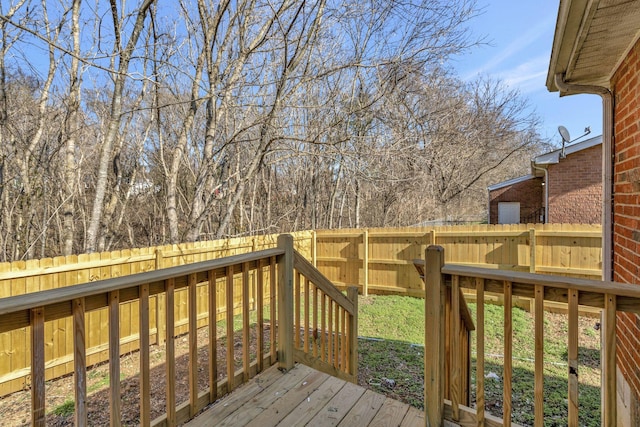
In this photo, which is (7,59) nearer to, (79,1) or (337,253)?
(79,1)

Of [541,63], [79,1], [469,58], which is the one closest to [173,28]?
[79,1]

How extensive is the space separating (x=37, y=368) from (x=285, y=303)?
148 cm

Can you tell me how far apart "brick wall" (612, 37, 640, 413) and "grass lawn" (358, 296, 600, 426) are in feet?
4.61

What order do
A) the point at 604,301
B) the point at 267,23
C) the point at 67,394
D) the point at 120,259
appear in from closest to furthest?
the point at 604,301, the point at 67,394, the point at 120,259, the point at 267,23

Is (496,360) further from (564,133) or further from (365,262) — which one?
(564,133)

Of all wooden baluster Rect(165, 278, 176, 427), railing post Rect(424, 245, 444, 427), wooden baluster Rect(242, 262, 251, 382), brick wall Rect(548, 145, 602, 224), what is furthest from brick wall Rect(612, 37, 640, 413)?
brick wall Rect(548, 145, 602, 224)

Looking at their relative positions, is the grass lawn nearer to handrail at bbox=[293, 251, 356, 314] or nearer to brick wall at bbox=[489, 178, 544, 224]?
handrail at bbox=[293, 251, 356, 314]

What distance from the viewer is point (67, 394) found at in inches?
143

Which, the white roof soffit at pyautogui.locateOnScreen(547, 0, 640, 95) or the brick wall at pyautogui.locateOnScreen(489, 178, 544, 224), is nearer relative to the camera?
the white roof soffit at pyautogui.locateOnScreen(547, 0, 640, 95)

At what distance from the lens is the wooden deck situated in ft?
6.44

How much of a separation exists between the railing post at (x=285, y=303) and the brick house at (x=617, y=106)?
2152 millimetres

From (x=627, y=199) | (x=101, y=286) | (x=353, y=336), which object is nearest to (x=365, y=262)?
(x=353, y=336)

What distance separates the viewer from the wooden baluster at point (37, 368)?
1.27m

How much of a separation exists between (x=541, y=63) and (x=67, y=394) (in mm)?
10781
